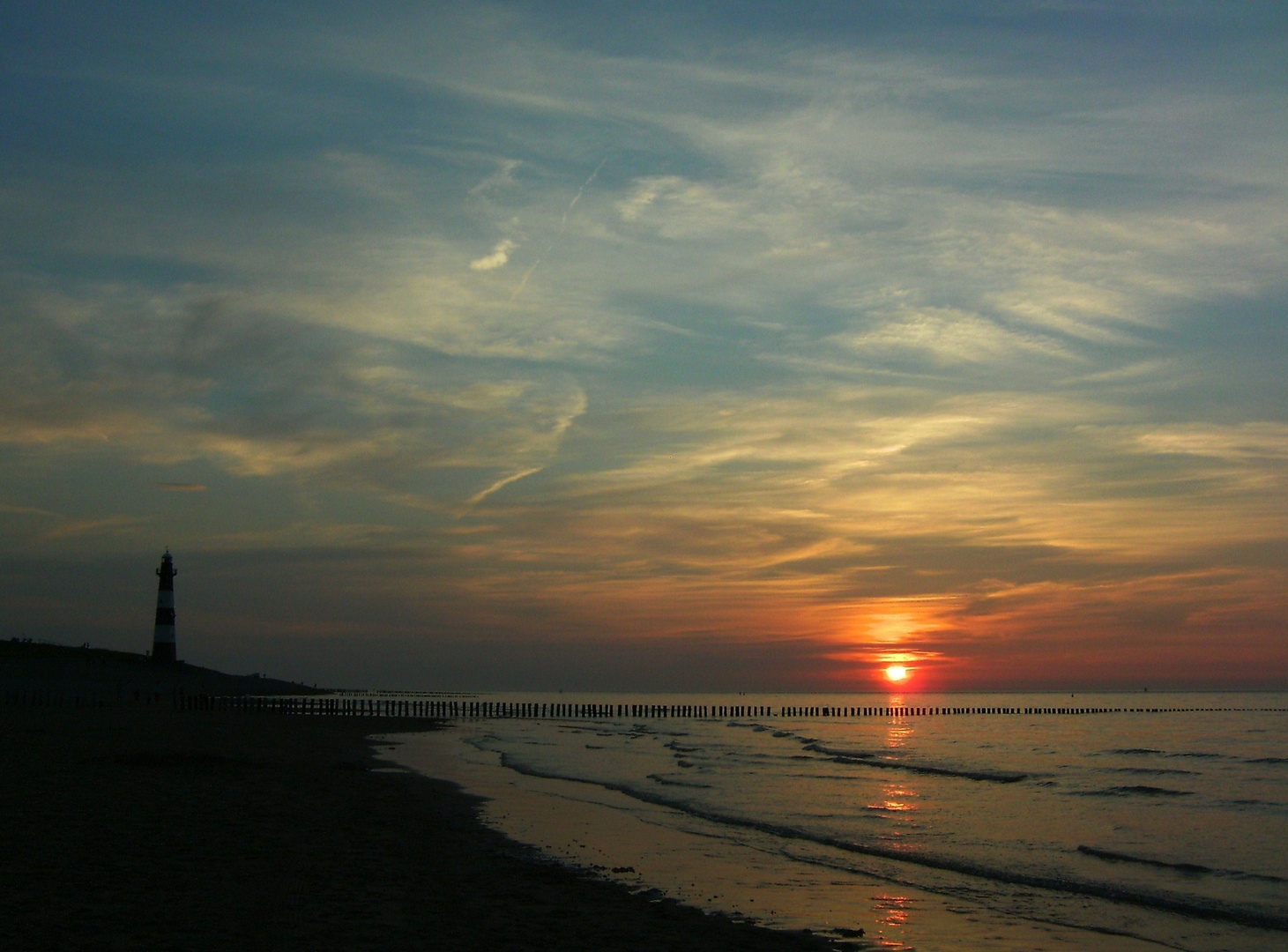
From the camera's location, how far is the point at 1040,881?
52.3 feet

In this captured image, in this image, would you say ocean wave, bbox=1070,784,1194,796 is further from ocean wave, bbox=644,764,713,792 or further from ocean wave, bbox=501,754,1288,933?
ocean wave, bbox=501,754,1288,933

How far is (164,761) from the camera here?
22828 mm

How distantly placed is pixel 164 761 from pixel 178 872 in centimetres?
1275

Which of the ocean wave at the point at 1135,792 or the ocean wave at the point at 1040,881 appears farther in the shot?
the ocean wave at the point at 1135,792

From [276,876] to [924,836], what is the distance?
44.9 ft

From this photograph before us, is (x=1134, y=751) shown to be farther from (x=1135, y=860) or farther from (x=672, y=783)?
(x=1135, y=860)

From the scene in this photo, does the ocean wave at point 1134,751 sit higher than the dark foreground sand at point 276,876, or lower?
lower

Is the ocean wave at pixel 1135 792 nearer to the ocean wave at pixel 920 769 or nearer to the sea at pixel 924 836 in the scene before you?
the sea at pixel 924 836

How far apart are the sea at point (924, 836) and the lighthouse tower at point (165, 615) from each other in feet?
142

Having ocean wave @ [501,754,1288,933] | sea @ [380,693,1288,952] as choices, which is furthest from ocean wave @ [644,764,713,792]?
ocean wave @ [501,754,1288,933]

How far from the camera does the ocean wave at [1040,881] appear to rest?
1402cm

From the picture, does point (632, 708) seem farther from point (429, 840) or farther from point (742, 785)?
point (429, 840)

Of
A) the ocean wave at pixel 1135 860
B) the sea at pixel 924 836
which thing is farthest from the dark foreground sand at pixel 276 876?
the ocean wave at pixel 1135 860

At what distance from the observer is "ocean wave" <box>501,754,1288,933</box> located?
14.0m
